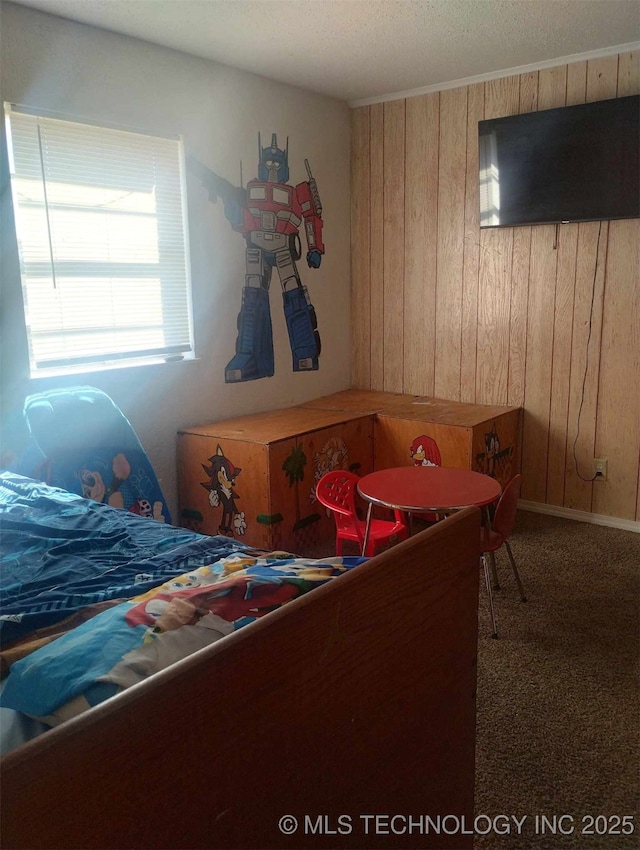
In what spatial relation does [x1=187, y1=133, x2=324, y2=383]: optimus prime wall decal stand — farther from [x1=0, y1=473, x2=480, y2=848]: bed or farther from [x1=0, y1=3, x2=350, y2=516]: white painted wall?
[x1=0, y1=473, x2=480, y2=848]: bed

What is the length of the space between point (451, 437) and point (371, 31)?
6.49ft

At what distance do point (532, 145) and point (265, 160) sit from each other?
146cm

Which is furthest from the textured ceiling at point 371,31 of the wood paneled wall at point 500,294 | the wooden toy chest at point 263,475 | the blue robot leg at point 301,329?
the wooden toy chest at point 263,475

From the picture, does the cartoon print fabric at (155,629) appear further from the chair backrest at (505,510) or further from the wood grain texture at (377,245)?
the wood grain texture at (377,245)

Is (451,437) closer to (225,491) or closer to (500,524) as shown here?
(500,524)

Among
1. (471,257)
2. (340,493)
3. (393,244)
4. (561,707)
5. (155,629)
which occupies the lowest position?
(561,707)

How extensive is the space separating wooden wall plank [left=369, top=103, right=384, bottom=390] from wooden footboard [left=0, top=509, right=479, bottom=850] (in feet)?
10.2

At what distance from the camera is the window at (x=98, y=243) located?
279 cm

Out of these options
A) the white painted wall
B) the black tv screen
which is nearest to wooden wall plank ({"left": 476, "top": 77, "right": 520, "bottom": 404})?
the black tv screen

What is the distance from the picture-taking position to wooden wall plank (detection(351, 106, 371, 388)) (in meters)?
4.24

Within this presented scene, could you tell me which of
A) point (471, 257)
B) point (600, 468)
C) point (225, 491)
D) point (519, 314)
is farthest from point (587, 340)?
point (225, 491)

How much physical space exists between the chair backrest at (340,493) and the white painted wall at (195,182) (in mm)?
994

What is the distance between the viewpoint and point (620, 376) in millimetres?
3479

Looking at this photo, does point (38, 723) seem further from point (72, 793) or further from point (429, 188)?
point (429, 188)
